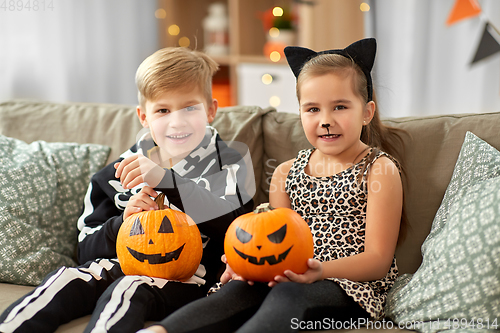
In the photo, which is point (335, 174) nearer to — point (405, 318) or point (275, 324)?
point (405, 318)

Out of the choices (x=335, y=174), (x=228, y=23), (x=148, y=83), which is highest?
(x=228, y=23)

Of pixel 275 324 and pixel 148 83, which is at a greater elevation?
pixel 148 83

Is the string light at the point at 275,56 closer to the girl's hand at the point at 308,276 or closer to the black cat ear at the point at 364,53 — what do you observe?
the black cat ear at the point at 364,53

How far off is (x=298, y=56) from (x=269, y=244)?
64 cm

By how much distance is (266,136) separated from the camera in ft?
5.26

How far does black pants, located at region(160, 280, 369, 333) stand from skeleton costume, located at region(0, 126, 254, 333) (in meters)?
0.16

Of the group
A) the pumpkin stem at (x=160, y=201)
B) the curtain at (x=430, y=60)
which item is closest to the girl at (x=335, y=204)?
the pumpkin stem at (x=160, y=201)

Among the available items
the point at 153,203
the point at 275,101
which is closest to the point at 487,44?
the point at 275,101

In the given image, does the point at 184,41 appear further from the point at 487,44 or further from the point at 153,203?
the point at 153,203

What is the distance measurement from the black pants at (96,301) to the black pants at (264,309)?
0.47ft

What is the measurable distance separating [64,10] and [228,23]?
1.07 m

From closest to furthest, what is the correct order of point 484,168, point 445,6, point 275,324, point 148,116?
point 275,324, point 484,168, point 148,116, point 445,6

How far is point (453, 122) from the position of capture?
1.40 metres

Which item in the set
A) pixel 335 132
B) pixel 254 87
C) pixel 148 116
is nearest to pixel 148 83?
pixel 148 116
